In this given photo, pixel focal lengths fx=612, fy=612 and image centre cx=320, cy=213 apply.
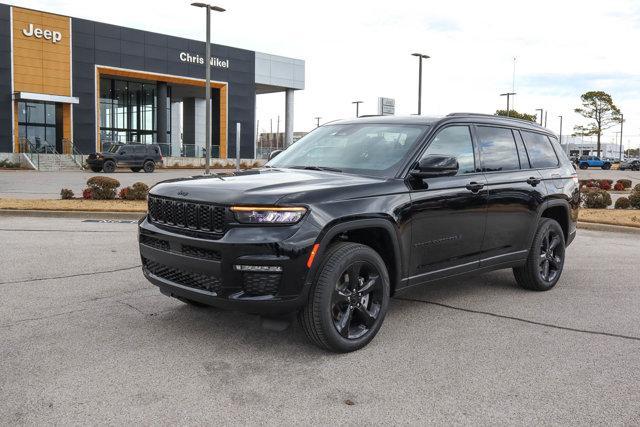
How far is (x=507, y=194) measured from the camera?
5.87 m

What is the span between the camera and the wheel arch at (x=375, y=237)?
13.9 ft

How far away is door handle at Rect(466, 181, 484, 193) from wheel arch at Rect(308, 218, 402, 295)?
1.07m

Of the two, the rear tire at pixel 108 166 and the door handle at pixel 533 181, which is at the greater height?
the door handle at pixel 533 181

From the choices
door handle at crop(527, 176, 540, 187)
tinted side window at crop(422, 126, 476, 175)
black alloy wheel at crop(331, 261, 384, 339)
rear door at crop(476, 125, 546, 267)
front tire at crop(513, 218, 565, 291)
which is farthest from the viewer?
front tire at crop(513, 218, 565, 291)

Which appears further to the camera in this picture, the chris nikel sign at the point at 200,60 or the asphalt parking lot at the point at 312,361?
the chris nikel sign at the point at 200,60

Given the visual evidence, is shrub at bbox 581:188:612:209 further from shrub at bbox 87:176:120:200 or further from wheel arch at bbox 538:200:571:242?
shrub at bbox 87:176:120:200

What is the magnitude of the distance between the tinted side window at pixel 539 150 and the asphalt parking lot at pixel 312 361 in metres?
1.39

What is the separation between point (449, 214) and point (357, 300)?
1252 mm

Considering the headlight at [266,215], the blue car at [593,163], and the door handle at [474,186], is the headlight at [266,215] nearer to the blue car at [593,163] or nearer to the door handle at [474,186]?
the door handle at [474,186]

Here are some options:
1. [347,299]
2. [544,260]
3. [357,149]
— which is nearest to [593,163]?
[544,260]

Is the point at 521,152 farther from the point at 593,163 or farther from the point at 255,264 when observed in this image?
the point at 593,163

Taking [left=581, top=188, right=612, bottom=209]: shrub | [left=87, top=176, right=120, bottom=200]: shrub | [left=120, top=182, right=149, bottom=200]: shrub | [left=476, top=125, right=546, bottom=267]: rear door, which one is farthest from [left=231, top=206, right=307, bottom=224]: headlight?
[left=581, top=188, right=612, bottom=209]: shrub

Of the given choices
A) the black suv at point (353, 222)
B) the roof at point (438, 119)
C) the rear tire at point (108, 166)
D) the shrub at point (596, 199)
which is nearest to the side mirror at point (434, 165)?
the black suv at point (353, 222)

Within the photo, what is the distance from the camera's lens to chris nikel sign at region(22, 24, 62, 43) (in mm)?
41947
